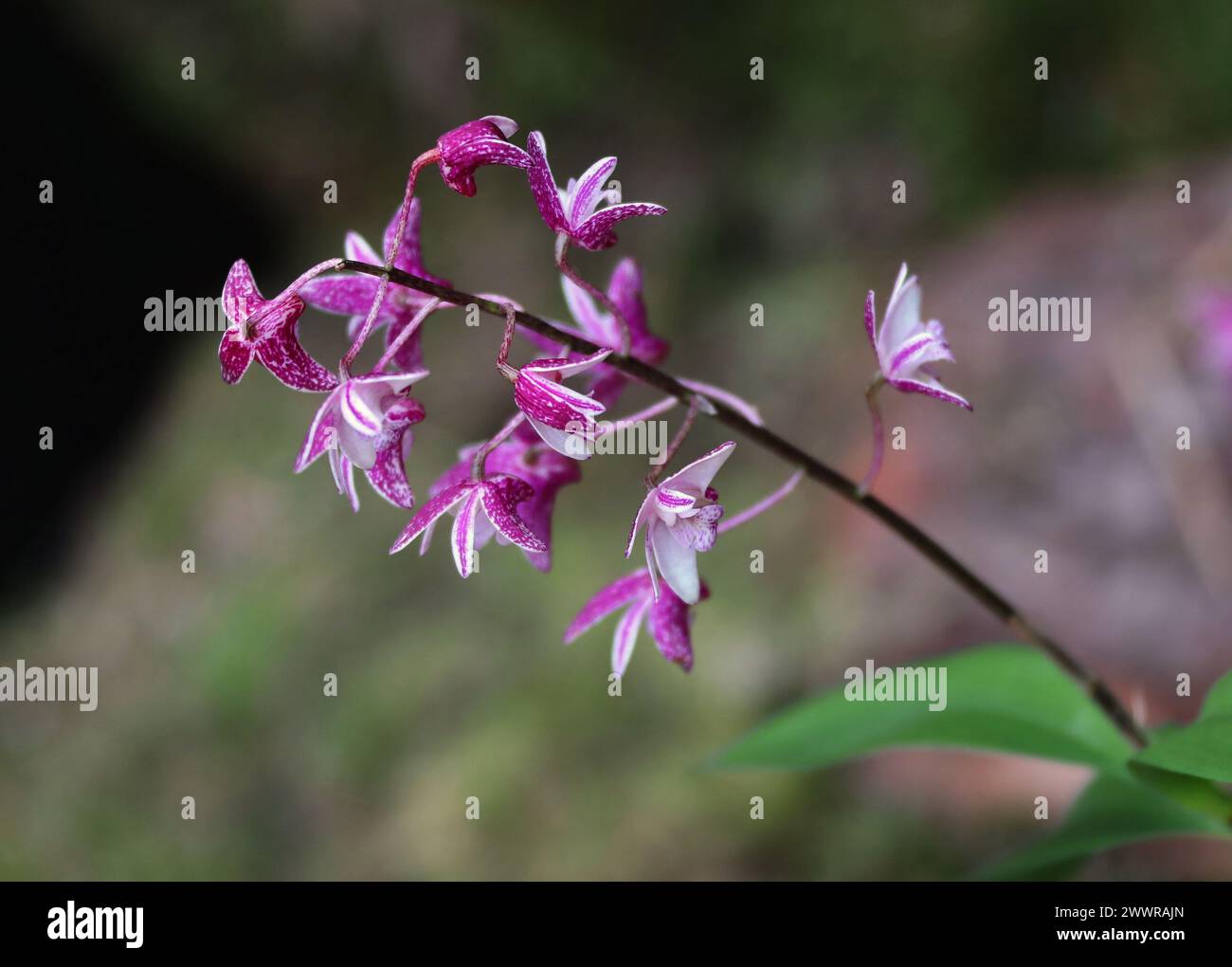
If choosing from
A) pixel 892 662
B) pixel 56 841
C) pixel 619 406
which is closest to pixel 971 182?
pixel 619 406

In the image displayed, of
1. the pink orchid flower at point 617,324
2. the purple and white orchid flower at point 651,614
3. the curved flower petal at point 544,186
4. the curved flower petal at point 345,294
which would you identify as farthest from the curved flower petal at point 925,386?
the curved flower petal at point 345,294

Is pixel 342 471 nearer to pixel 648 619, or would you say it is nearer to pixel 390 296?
pixel 390 296

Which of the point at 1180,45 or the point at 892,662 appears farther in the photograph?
the point at 1180,45

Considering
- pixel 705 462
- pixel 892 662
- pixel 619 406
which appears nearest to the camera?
pixel 705 462

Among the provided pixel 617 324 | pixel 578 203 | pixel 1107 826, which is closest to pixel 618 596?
pixel 617 324

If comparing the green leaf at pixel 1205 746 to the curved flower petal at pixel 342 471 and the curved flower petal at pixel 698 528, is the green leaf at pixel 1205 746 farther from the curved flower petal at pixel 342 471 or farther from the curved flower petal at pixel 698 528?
the curved flower petal at pixel 342 471
